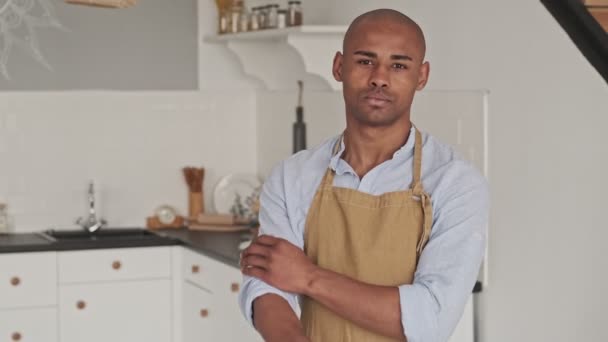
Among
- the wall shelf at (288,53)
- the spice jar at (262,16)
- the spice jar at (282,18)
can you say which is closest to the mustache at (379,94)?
the wall shelf at (288,53)

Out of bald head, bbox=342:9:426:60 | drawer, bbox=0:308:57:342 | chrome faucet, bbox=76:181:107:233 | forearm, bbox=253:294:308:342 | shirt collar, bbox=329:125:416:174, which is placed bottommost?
drawer, bbox=0:308:57:342

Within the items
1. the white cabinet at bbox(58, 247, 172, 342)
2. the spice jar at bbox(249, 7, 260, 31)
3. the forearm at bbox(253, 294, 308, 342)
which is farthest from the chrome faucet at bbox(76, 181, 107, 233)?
the forearm at bbox(253, 294, 308, 342)

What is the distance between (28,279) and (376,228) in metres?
3.16

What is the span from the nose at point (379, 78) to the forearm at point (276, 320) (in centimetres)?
41

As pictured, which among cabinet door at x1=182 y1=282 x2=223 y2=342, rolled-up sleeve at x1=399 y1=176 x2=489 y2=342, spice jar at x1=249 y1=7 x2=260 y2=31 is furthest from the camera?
spice jar at x1=249 y1=7 x2=260 y2=31

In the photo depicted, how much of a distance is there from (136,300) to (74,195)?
2.34 ft

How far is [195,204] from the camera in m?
5.54

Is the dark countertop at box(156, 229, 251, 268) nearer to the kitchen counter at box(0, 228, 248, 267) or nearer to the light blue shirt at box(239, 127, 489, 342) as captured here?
the kitchen counter at box(0, 228, 248, 267)

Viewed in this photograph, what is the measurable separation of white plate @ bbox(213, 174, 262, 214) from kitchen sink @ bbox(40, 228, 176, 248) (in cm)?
42

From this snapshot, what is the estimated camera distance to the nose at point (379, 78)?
1849mm

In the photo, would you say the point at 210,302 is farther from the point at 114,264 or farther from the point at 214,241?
the point at 114,264

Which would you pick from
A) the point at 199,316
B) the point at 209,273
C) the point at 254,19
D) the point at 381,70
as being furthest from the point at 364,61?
the point at 254,19

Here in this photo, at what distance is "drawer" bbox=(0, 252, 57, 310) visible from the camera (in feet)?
15.6

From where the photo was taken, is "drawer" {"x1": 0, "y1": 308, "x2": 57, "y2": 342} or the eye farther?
"drawer" {"x1": 0, "y1": 308, "x2": 57, "y2": 342}
